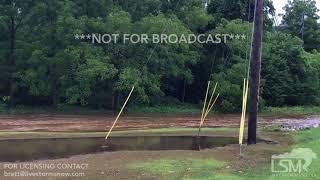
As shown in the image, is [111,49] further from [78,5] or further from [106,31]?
[78,5]

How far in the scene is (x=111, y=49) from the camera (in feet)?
114

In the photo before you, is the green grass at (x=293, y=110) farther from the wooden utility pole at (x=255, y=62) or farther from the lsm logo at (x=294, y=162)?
the lsm logo at (x=294, y=162)

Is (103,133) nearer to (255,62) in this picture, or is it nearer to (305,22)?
(255,62)

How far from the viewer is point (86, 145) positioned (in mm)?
17281

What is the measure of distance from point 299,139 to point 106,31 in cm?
1913

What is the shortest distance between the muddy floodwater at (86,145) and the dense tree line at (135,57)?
11.3 m

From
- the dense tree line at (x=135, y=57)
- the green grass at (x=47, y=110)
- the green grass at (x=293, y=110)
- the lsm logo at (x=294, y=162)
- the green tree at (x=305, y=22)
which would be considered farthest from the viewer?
the green tree at (x=305, y=22)

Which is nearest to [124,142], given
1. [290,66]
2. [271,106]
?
[271,106]

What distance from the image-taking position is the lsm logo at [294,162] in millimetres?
11328

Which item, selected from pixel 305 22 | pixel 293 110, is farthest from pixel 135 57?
pixel 305 22

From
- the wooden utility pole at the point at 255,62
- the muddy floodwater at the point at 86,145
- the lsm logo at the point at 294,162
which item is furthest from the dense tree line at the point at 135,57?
the lsm logo at the point at 294,162

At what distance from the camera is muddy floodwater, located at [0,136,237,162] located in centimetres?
1520

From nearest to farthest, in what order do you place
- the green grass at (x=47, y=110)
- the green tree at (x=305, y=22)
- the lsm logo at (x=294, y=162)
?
the lsm logo at (x=294, y=162) → the green grass at (x=47, y=110) → the green tree at (x=305, y=22)

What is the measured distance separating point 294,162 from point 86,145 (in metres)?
7.96
